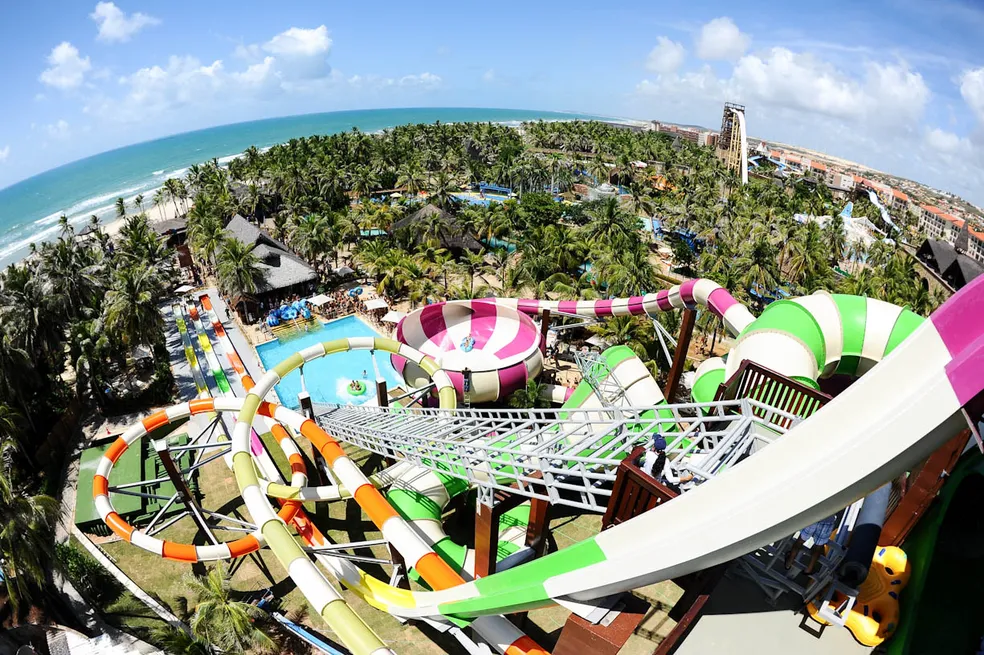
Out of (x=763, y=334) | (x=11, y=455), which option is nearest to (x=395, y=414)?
(x=763, y=334)

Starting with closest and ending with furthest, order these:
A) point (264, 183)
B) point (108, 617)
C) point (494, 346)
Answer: point (108, 617) → point (494, 346) → point (264, 183)

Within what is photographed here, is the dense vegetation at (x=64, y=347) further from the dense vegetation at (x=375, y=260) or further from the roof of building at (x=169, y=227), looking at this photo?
the roof of building at (x=169, y=227)

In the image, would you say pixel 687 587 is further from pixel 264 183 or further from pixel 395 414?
pixel 264 183

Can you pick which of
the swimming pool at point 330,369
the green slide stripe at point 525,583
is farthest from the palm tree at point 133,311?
the green slide stripe at point 525,583

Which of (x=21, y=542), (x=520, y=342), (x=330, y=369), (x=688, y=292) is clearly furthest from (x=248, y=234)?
(x=688, y=292)

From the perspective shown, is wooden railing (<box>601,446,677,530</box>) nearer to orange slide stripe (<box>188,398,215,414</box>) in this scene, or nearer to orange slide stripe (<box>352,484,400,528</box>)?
orange slide stripe (<box>352,484,400,528</box>)

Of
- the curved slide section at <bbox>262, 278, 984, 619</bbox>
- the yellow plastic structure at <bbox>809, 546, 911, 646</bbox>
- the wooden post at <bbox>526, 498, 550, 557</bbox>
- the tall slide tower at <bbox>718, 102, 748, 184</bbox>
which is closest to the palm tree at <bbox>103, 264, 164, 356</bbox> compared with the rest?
the wooden post at <bbox>526, 498, 550, 557</bbox>

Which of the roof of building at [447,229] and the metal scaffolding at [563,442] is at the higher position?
the roof of building at [447,229]
